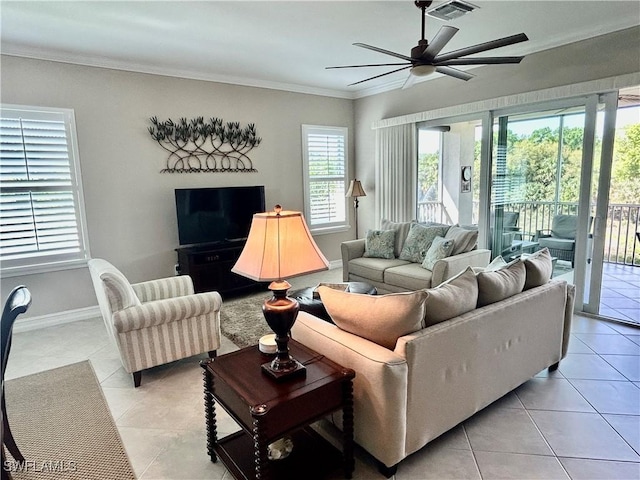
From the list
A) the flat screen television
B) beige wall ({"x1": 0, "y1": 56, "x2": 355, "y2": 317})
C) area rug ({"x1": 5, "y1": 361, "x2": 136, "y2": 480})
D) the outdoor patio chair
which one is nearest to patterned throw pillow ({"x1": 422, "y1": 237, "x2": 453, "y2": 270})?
the outdoor patio chair

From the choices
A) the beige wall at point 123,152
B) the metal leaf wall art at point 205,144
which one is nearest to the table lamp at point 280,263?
the beige wall at point 123,152

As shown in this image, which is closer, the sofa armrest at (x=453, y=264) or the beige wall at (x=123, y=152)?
the sofa armrest at (x=453, y=264)

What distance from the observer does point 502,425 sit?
89.3 inches

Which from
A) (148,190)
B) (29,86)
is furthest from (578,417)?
(29,86)

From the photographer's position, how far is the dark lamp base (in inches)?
68.7

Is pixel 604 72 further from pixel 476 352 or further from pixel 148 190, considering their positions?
pixel 148 190

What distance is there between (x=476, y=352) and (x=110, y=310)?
248 centimetres

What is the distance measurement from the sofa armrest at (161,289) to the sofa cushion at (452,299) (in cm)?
239

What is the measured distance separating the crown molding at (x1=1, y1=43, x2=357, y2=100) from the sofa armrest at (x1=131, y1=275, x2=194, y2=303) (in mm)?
2544

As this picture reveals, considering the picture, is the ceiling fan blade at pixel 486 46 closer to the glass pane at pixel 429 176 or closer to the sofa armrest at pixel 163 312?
the sofa armrest at pixel 163 312

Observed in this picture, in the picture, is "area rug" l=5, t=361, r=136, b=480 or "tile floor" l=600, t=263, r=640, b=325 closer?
"area rug" l=5, t=361, r=136, b=480

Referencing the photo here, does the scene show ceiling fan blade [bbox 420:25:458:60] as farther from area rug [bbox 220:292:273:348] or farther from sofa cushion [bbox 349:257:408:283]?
area rug [bbox 220:292:273:348]

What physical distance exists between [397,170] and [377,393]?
443 centimetres

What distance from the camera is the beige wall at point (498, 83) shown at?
354 centimetres
